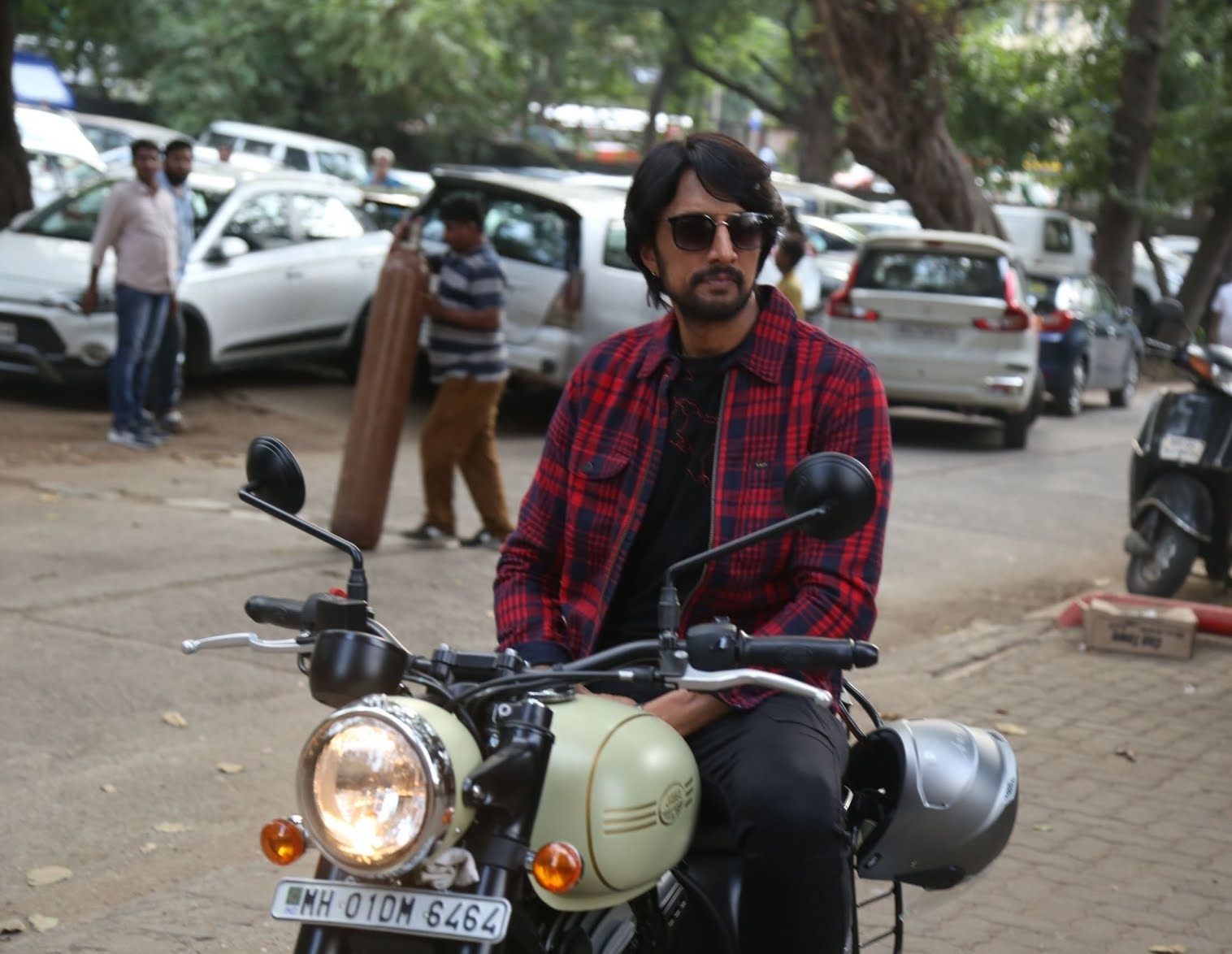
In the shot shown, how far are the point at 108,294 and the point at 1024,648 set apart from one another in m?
7.62

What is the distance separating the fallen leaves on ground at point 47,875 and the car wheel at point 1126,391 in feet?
56.9

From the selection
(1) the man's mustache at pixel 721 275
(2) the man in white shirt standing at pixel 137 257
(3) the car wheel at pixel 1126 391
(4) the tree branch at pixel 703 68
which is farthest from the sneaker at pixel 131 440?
(4) the tree branch at pixel 703 68

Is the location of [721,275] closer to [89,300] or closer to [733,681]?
[733,681]

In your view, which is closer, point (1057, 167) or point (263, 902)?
point (263, 902)

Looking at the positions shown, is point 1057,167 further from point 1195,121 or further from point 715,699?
point 715,699

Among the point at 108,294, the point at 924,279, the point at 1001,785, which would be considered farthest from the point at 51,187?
the point at 1001,785

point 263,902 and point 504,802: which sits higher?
point 504,802

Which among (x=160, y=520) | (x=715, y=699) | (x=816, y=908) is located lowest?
(x=160, y=520)

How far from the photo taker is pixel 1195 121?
77.5 feet

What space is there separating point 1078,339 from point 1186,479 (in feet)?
32.2

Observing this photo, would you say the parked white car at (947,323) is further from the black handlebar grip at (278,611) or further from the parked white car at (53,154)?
the black handlebar grip at (278,611)

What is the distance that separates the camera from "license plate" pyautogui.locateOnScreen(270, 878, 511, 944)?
227cm

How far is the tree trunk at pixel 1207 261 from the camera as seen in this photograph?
2550 centimetres

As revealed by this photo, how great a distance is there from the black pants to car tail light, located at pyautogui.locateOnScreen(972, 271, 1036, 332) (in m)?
13.3
